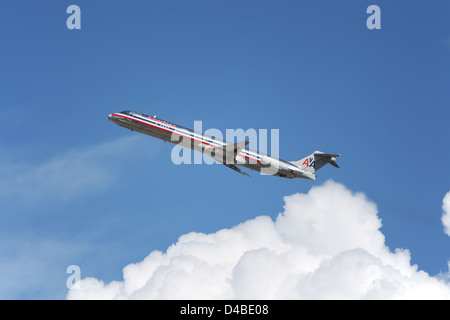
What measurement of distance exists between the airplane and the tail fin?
11.9 feet

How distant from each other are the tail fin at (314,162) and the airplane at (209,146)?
362 centimetres

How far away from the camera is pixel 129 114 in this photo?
110 metres

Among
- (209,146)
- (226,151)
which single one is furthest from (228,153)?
(209,146)

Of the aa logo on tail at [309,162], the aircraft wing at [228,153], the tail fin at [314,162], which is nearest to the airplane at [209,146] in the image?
the aircraft wing at [228,153]

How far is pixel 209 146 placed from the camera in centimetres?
10694

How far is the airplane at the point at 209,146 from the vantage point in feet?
349

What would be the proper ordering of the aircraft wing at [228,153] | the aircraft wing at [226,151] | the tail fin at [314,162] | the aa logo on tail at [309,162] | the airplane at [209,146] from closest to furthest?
the aircraft wing at [226,151]
the aircraft wing at [228,153]
the airplane at [209,146]
the tail fin at [314,162]
the aa logo on tail at [309,162]

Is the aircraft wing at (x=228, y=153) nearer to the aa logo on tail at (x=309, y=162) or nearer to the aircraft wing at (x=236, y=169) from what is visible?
the aircraft wing at (x=236, y=169)

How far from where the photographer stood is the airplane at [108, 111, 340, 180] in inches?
4186
